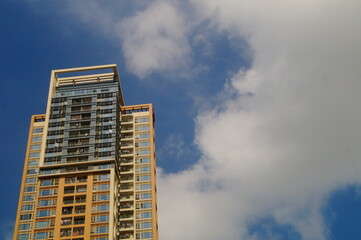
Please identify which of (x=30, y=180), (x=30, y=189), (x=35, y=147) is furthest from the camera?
(x=35, y=147)

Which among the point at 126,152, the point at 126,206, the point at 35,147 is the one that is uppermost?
the point at 35,147

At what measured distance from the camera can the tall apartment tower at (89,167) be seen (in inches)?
3952

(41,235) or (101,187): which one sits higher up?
(101,187)

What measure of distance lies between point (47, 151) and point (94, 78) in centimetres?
2637

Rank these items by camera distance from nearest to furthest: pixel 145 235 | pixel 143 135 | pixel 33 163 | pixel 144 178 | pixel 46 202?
pixel 46 202, pixel 145 235, pixel 144 178, pixel 33 163, pixel 143 135

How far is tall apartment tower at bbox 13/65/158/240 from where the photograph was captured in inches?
3952

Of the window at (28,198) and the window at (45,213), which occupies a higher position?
the window at (28,198)

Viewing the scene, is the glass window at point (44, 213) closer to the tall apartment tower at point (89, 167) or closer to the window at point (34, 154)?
the tall apartment tower at point (89, 167)

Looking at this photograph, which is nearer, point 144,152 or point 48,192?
point 48,192

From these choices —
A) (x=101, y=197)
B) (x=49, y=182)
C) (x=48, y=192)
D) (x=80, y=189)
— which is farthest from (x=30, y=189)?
(x=101, y=197)

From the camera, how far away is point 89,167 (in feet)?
354

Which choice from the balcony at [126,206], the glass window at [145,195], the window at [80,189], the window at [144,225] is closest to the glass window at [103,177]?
the window at [80,189]

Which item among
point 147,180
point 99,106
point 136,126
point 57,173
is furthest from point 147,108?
point 57,173

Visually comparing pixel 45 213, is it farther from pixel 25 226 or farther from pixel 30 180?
pixel 30 180
